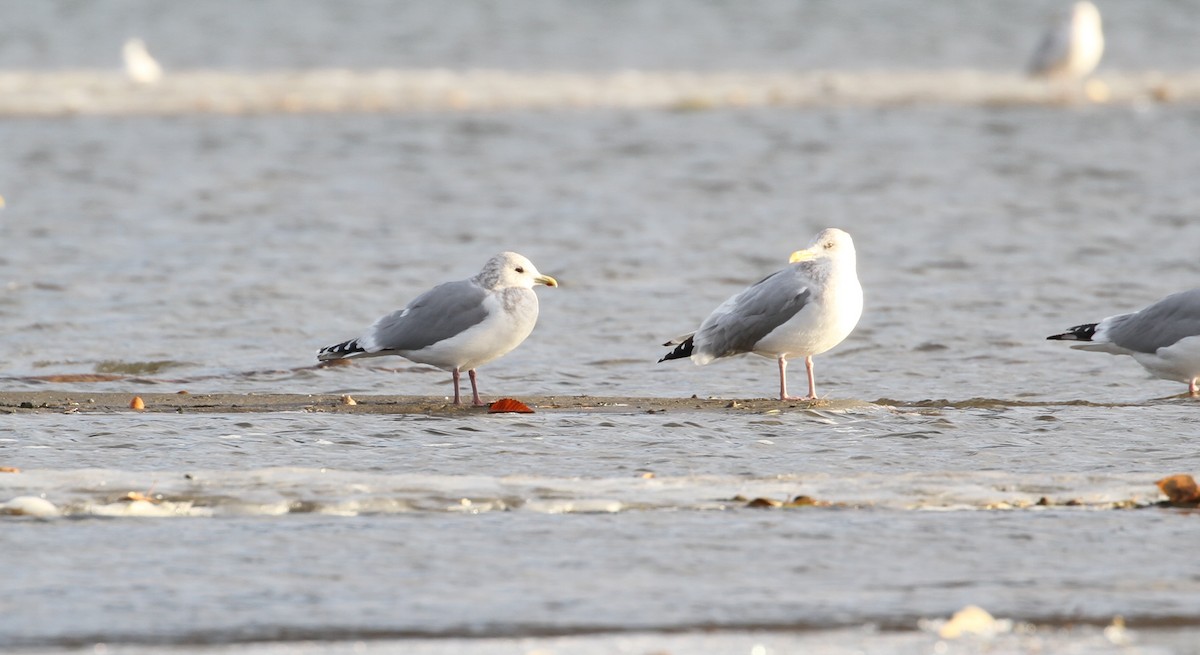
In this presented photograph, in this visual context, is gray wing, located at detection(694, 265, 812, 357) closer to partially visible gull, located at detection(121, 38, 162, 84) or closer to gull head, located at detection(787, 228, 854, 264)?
gull head, located at detection(787, 228, 854, 264)

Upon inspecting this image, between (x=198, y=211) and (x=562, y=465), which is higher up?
(x=198, y=211)

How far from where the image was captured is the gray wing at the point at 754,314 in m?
7.38

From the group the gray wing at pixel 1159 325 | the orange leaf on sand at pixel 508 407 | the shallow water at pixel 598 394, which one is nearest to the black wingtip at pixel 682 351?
the shallow water at pixel 598 394

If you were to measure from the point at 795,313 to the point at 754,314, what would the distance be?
0.18 m

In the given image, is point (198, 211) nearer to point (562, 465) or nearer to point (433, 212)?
point (433, 212)

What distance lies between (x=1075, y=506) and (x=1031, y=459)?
874 mm

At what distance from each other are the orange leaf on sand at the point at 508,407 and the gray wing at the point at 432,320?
0.37 metres

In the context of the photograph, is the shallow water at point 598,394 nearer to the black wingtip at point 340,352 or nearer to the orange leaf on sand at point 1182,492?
the orange leaf on sand at point 1182,492

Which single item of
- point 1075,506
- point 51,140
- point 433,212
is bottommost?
point 1075,506

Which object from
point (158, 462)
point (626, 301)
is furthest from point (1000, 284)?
point (158, 462)

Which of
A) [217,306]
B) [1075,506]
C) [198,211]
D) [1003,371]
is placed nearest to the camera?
[1075,506]

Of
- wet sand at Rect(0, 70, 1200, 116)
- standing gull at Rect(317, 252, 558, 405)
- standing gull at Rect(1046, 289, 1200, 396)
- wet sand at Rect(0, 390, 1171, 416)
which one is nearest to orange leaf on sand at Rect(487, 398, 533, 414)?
wet sand at Rect(0, 390, 1171, 416)

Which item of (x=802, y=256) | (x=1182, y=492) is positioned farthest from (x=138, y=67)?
(x=1182, y=492)

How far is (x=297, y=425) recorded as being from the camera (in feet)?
21.6
